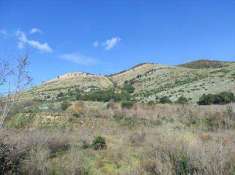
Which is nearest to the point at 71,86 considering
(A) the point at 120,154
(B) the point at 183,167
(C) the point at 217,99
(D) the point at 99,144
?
(C) the point at 217,99

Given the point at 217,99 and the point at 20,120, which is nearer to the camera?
the point at 20,120

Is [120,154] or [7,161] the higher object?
[7,161]

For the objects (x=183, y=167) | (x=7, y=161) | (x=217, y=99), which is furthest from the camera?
(x=217, y=99)

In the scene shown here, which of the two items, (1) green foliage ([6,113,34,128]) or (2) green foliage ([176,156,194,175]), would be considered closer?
(2) green foliage ([176,156,194,175])

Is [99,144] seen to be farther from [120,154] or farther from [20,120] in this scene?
[20,120]

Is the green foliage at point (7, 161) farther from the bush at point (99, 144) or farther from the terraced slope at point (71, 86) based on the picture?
the terraced slope at point (71, 86)

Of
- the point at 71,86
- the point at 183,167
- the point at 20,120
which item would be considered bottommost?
the point at 183,167

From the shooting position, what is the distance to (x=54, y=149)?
15.3 meters

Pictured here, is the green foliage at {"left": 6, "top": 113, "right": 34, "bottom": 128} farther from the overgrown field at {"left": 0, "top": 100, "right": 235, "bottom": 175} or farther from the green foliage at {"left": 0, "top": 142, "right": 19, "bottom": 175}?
the green foliage at {"left": 0, "top": 142, "right": 19, "bottom": 175}

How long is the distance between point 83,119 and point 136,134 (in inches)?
504

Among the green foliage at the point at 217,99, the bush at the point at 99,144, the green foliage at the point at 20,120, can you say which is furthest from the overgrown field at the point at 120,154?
the green foliage at the point at 217,99

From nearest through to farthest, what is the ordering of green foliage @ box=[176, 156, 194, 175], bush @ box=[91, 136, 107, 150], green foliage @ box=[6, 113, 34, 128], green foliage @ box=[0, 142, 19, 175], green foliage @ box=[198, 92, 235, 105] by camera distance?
green foliage @ box=[176, 156, 194, 175]
green foliage @ box=[0, 142, 19, 175]
bush @ box=[91, 136, 107, 150]
green foliage @ box=[6, 113, 34, 128]
green foliage @ box=[198, 92, 235, 105]

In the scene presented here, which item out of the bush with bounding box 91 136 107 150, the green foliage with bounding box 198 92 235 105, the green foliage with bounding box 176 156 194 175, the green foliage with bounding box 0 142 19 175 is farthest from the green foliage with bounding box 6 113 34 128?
the green foliage with bounding box 198 92 235 105

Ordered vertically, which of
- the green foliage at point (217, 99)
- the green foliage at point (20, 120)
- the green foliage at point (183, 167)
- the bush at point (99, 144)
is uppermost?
the green foliage at point (217, 99)
